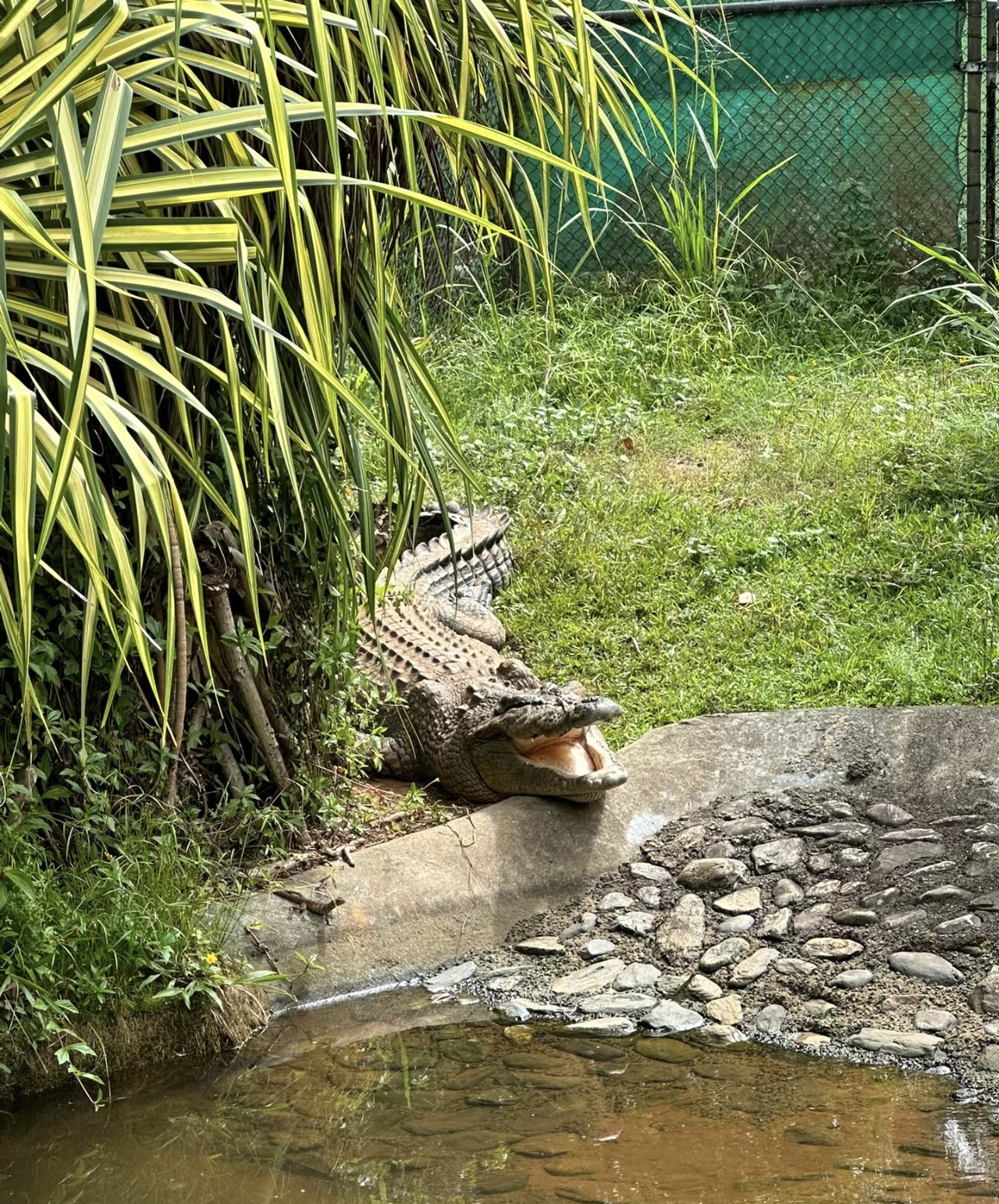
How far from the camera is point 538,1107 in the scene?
273 centimetres

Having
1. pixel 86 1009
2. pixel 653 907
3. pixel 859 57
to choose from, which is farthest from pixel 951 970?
pixel 859 57

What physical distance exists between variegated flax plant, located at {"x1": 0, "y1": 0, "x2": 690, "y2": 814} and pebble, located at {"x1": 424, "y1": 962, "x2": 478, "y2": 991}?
0.60 metres

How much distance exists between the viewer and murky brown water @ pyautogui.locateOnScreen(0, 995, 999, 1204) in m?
2.41

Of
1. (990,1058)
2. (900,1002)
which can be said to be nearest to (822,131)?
(900,1002)

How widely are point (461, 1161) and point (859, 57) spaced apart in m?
6.51

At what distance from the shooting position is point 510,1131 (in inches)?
104

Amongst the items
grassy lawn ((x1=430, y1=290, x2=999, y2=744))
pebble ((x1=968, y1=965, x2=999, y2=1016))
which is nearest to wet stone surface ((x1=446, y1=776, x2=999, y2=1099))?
pebble ((x1=968, y1=965, x2=999, y2=1016))

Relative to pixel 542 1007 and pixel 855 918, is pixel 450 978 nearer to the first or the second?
pixel 542 1007

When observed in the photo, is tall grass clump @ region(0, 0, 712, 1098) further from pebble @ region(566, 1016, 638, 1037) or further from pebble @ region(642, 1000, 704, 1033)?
pebble @ region(642, 1000, 704, 1033)

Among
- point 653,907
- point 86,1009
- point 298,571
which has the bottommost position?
point 653,907

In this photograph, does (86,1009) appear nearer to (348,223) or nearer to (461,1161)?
(461,1161)

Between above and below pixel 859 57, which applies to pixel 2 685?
below

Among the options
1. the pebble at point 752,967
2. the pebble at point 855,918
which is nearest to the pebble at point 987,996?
the pebble at point 855,918

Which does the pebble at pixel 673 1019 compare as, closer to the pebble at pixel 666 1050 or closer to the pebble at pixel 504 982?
the pebble at pixel 666 1050
